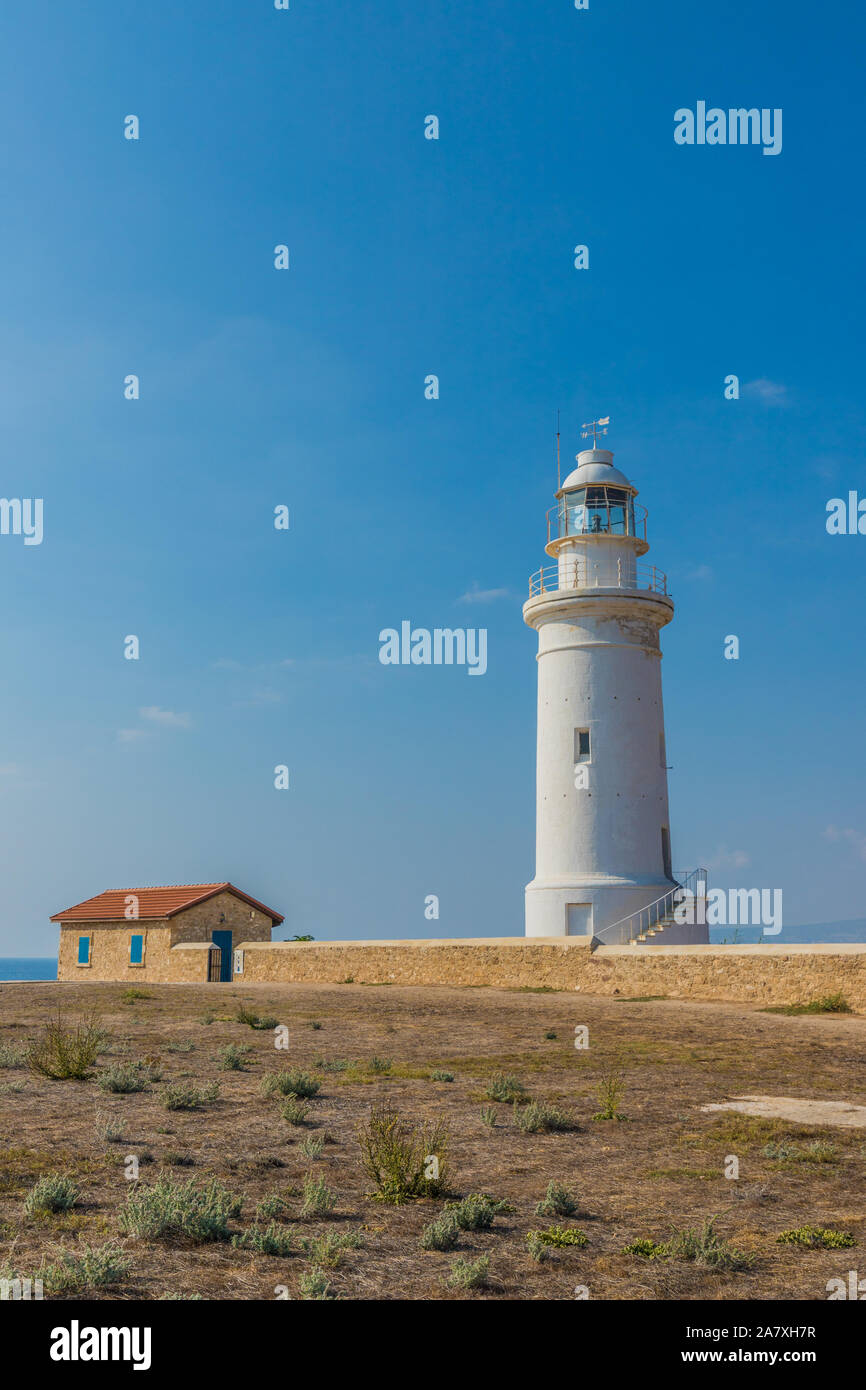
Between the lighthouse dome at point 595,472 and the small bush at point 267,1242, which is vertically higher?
the lighthouse dome at point 595,472

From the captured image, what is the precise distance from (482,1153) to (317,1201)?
6.98 feet

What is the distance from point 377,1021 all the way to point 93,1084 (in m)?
7.24

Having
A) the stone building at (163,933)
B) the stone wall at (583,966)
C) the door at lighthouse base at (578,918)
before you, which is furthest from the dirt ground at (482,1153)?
the stone building at (163,933)

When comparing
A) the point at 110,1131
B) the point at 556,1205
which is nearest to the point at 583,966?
the point at 110,1131

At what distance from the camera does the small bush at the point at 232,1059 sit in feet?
38.6

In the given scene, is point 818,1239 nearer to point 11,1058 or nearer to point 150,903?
point 11,1058

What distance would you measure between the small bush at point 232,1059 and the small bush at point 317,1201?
5113mm

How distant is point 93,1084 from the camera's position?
1052 cm

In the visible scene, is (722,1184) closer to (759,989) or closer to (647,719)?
(759,989)

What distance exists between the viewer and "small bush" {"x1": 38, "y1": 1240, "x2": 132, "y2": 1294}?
16.9 feet

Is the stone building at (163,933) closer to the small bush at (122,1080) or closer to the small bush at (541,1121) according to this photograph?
the small bush at (122,1080)

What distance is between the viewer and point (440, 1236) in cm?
611

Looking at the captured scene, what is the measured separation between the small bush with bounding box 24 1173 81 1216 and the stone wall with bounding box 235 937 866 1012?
1638 cm
